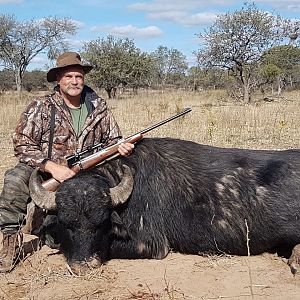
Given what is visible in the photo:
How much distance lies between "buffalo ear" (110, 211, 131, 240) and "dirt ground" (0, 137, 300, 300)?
288mm

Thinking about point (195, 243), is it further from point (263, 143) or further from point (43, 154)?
point (263, 143)

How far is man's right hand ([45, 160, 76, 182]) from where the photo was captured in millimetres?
4812

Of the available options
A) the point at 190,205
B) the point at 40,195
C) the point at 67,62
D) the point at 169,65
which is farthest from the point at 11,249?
the point at 169,65

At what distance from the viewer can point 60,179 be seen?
4812 mm

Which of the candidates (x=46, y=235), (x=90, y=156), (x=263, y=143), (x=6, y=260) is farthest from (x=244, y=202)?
(x=263, y=143)

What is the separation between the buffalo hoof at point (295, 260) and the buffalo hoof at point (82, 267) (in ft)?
5.83

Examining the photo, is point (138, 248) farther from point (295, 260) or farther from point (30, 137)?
point (30, 137)

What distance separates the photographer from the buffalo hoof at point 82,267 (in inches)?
176

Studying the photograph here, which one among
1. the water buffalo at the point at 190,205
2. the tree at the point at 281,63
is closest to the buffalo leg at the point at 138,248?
the water buffalo at the point at 190,205

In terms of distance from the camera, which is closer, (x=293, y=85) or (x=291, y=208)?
(x=291, y=208)

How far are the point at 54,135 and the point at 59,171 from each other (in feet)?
1.97

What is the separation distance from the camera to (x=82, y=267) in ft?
14.7

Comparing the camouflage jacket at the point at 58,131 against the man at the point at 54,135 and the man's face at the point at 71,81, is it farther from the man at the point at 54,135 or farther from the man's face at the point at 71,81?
the man's face at the point at 71,81

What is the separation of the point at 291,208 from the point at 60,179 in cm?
228
